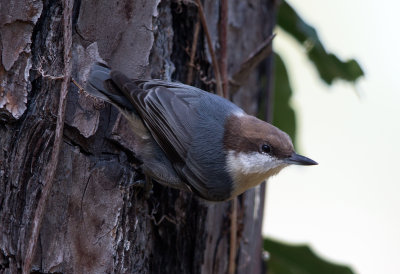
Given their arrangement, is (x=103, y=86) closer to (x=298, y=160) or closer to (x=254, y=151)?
(x=254, y=151)

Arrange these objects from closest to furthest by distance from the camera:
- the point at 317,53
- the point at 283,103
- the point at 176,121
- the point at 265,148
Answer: the point at 176,121, the point at 265,148, the point at 317,53, the point at 283,103

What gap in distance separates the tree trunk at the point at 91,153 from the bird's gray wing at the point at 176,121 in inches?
5.3

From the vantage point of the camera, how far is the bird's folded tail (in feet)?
8.34

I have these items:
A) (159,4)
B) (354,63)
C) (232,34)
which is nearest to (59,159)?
(159,4)

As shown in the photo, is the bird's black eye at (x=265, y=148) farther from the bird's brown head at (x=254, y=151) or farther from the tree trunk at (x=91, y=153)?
the tree trunk at (x=91, y=153)

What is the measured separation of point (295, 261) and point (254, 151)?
2.99ft

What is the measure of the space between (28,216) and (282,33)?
89.3 inches

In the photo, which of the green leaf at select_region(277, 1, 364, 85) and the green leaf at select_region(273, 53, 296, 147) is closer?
the green leaf at select_region(277, 1, 364, 85)

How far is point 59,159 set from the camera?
2.35 meters

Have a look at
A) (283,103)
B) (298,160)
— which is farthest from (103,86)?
(283,103)

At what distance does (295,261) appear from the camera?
11.3 feet

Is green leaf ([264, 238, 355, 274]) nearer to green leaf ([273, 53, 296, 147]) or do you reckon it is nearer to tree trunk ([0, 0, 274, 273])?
tree trunk ([0, 0, 274, 273])

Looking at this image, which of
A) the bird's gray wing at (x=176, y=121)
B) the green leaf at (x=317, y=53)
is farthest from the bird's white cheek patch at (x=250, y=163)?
the green leaf at (x=317, y=53)

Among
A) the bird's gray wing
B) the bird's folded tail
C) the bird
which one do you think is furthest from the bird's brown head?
the bird's folded tail
